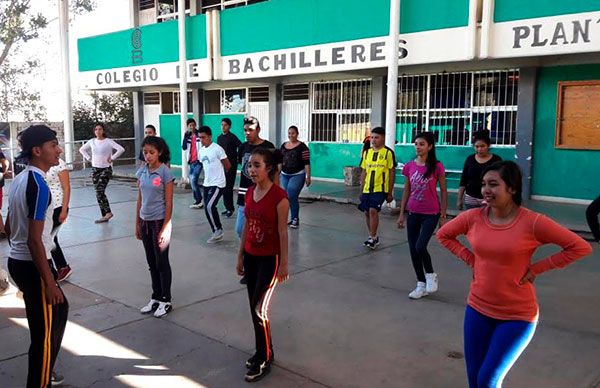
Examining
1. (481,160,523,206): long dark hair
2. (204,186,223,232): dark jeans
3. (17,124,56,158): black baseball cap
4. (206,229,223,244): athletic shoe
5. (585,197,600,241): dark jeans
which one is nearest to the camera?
(481,160,523,206): long dark hair

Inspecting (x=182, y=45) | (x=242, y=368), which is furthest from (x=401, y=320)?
(x=182, y=45)

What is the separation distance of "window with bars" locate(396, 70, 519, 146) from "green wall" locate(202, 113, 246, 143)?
5.42 meters

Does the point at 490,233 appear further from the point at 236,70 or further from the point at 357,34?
the point at 236,70

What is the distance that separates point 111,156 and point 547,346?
7.75m

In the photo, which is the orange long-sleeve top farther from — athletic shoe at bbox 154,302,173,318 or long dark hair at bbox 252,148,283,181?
athletic shoe at bbox 154,302,173,318

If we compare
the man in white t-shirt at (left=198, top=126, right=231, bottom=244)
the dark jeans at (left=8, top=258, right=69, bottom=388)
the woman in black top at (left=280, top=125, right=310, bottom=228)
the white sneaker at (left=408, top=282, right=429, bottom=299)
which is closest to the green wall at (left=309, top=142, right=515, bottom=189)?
the woman in black top at (left=280, top=125, right=310, bottom=228)

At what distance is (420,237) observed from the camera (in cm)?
539

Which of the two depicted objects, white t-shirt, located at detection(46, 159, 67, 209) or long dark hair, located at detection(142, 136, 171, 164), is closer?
long dark hair, located at detection(142, 136, 171, 164)

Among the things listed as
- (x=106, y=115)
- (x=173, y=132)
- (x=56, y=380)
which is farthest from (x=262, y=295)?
(x=106, y=115)

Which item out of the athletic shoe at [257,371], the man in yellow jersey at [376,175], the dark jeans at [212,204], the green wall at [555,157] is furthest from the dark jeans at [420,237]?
the green wall at [555,157]

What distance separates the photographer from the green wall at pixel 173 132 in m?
18.5

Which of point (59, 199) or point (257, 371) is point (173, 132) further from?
point (257, 371)

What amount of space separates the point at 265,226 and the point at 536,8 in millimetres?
7421

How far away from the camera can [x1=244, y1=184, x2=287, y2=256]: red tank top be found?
12.2 feet
